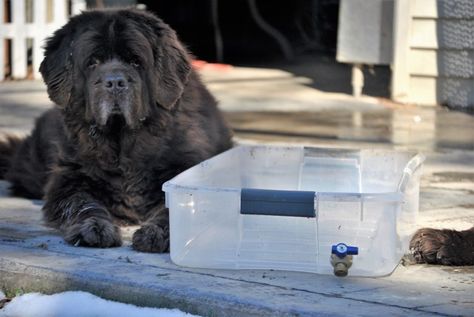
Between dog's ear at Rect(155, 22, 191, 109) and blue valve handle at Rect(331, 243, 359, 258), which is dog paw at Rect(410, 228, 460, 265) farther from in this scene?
dog's ear at Rect(155, 22, 191, 109)

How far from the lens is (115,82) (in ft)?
16.3

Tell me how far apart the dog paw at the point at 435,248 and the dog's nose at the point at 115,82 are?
150cm

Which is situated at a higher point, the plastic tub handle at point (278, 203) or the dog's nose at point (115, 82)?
the dog's nose at point (115, 82)

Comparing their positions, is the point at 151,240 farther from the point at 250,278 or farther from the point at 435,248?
the point at 435,248

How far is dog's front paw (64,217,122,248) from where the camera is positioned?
4.73 metres

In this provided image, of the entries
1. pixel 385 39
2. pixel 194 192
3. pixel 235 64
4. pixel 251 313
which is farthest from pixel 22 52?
pixel 251 313

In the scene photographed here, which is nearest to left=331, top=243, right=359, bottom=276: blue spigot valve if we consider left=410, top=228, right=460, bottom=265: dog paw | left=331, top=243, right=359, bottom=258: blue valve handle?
→ left=331, top=243, right=359, bottom=258: blue valve handle

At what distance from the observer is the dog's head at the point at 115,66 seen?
5.03 meters

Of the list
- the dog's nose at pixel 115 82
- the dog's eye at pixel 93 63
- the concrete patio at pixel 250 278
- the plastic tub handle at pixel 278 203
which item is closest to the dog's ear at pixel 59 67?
the dog's eye at pixel 93 63

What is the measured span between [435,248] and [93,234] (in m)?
1.47

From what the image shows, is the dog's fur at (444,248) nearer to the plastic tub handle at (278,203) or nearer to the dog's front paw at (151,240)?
the plastic tub handle at (278,203)

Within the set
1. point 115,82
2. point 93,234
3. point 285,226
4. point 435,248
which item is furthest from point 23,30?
point 435,248

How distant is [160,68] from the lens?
526cm

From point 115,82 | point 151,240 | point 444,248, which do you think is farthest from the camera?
point 115,82
